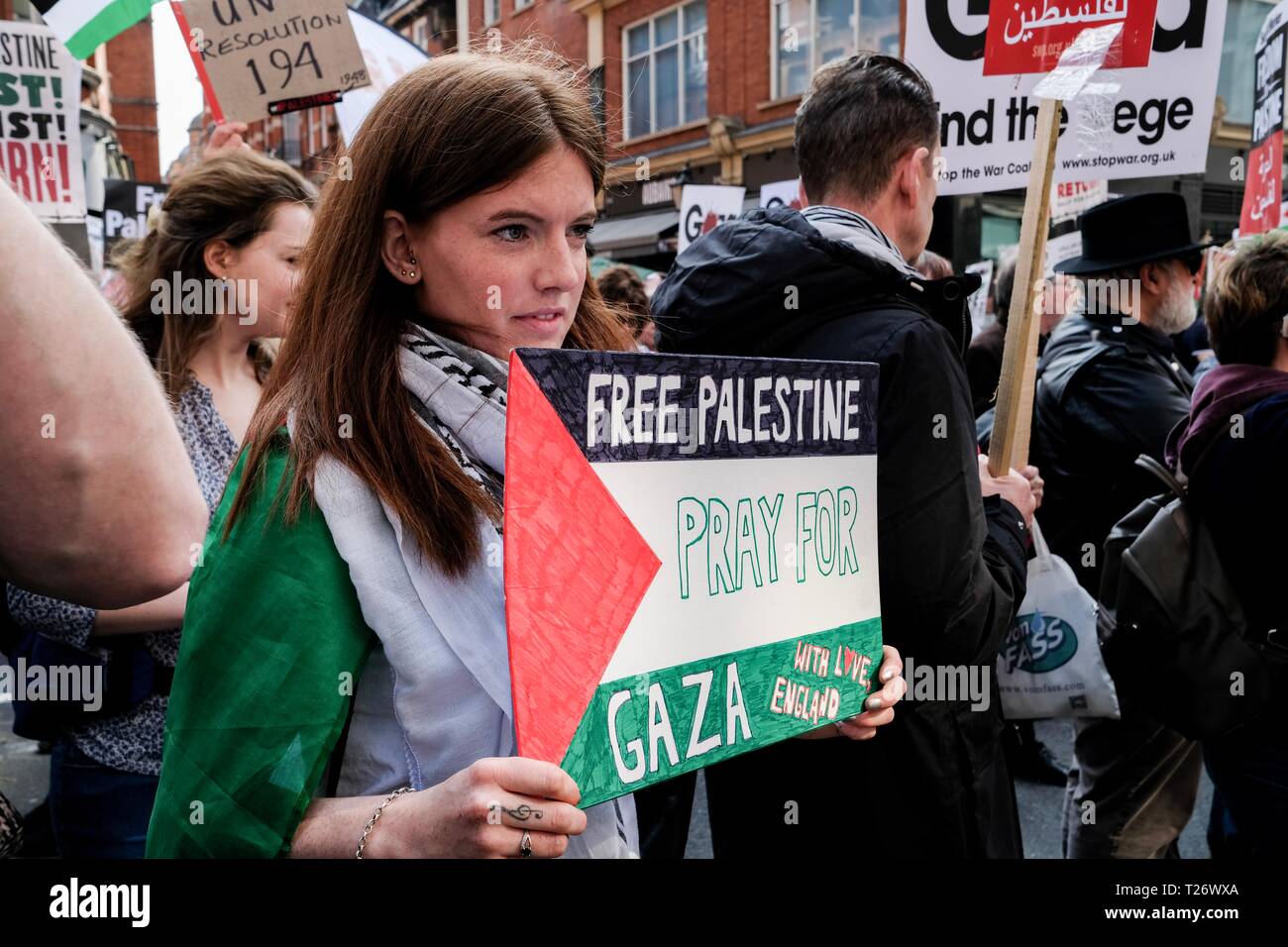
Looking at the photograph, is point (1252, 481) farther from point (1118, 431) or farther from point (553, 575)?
point (553, 575)

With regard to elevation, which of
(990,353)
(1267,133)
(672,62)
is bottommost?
(990,353)

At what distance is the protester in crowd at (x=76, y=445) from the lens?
0.59 meters

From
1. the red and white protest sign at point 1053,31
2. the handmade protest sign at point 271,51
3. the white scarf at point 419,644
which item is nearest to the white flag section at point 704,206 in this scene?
the handmade protest sign at point 271,51

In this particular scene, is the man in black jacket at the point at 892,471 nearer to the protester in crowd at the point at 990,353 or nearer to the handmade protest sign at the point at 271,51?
the handmade protest sign at the point at 271,51

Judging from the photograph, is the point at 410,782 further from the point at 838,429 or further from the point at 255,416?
the point at 838,429

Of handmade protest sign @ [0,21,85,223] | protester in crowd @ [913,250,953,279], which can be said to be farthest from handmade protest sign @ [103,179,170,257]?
protester in crowd @ [913,250,953,279]

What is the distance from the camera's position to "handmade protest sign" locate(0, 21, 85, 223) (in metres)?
3.38

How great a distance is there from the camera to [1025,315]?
7.15 ft

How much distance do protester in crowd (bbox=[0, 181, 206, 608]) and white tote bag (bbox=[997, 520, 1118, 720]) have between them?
2207 millimetres

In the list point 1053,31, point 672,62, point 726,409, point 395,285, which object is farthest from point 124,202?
point 672,62

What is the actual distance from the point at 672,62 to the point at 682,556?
1880 centimetres

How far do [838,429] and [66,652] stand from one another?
149cm
